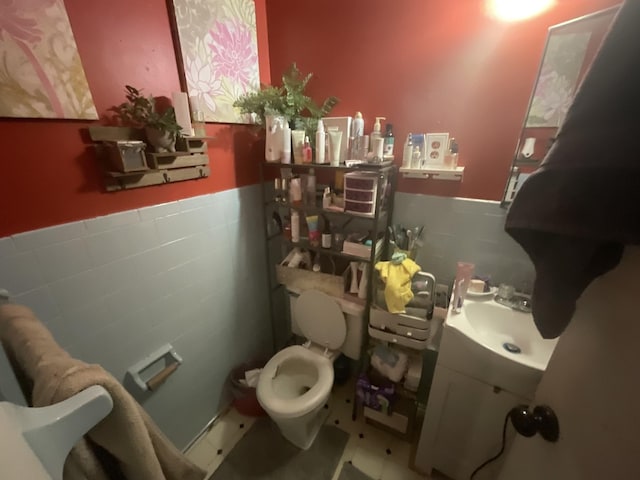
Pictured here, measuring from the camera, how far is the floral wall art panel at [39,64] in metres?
0.68

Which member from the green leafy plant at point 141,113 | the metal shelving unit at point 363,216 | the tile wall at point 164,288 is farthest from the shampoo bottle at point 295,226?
the green leafy plant at point 141,113

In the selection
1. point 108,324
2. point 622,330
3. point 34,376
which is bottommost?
point 108,324

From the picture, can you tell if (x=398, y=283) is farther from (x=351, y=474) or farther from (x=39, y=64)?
(x=39, y=64)

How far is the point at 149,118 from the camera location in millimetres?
924

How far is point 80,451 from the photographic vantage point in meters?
0.44

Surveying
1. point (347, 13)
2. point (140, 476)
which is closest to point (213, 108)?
point (347, 13)

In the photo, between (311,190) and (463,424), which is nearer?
(463,424)

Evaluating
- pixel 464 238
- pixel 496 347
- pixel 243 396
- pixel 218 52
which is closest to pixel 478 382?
pixel 496 347

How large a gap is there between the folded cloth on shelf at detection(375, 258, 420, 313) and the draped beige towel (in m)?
0.94

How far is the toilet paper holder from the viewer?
110 centimetres

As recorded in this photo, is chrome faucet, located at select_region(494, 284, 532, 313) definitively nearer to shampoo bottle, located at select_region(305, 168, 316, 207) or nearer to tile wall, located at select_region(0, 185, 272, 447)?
shampoo bottle, located at select_region(305, 168, 316, 207)

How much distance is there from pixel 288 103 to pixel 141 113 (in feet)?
2.02

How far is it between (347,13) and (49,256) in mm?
1522

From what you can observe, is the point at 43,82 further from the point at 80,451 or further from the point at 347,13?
the point at 347,13
